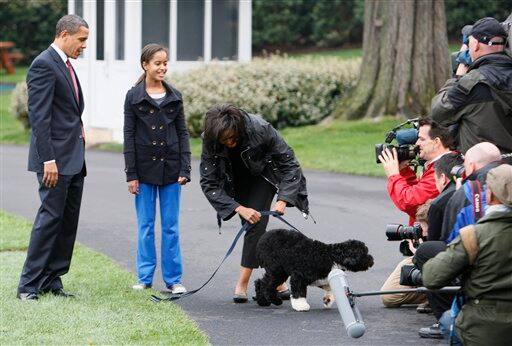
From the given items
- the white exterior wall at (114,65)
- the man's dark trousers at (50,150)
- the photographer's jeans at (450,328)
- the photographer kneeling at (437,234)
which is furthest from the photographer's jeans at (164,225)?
the white exterior wall at (114,65)

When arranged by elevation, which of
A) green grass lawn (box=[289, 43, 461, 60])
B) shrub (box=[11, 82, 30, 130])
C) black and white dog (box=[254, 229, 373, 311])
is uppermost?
black and white dog (box=[254, 229, 373, 311])

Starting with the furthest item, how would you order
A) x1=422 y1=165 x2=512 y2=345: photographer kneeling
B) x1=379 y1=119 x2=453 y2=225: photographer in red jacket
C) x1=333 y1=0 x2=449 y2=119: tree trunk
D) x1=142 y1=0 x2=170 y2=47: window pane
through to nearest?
1. x1=142 y1=0 x2=170 y2=47: window pane
2. x1=333 y1=0 x2=449 y2=119: tree trunk
3. x1=379 y1=119 x2=453 y2=225: photographer in red jacket
4. x1=422 y1=165 x2=512 y2=345: photographer kneeling

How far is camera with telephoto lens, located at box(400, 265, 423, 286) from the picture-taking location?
647 centimetres

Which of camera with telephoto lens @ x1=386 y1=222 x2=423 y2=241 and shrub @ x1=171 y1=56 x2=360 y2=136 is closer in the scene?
camera with telephoto lens @ x1=386 y1=222 x2=423 y2=241

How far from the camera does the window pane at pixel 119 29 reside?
2159 centimetres

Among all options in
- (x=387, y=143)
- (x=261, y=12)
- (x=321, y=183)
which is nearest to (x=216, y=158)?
(x=387, y=143)

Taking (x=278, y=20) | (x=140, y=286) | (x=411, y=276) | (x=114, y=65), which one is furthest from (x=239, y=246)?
(x=278, y=20)

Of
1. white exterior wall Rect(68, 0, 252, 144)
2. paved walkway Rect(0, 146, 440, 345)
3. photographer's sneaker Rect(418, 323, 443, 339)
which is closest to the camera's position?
photographer's sneaker Rect(418, 323, 443, 339)

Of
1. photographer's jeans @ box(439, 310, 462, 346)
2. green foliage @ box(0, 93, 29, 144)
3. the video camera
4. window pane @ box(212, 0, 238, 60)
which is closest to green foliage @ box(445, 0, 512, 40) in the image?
green foliage @ box(0, 93, 29, 144)

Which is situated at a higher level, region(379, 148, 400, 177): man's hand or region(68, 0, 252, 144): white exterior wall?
region(379, 148, 400, 177): man's hand

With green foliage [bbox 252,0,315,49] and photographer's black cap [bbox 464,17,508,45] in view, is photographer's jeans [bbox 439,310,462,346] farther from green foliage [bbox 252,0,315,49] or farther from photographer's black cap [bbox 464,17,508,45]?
green foliage [bbox 252,0,315,49]

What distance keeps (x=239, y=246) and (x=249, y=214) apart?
3063 mm

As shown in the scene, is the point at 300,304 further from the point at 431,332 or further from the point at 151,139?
the point at 151,139

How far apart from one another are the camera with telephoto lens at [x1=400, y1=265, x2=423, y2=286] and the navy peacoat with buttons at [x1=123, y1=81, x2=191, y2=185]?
268 centimetres
